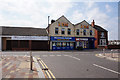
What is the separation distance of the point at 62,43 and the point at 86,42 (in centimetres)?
847

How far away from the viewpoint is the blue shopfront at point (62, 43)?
2962cm

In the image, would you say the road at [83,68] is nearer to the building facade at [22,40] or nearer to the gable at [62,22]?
the building facade at [22,40]

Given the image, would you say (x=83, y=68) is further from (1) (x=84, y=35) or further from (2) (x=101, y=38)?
(2) (x=101, y=38)

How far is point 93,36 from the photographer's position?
34.8m

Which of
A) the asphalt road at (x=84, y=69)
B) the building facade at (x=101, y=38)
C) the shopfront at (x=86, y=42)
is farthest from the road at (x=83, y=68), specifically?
the building facade at (x=101, y=38)

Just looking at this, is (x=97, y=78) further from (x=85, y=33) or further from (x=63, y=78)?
(x=85, y=33)

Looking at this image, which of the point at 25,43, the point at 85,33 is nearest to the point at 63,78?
the point at 25,43

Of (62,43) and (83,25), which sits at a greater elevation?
(83,25)

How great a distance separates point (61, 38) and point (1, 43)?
15.7 metres

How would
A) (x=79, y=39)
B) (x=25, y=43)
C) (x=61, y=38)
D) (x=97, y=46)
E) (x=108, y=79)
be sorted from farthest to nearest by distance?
1. (x=97, y=46)
2. (x=79, y=39)
3. (x=61, y=38)
4. (x=25, y=43)
5. (x=108, y=79)

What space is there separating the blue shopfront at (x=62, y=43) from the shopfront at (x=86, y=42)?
1.74m

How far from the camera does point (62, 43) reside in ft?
101

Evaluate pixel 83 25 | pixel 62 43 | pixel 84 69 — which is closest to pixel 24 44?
pixel 62 43

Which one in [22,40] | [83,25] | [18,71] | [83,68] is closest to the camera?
[18,71]
